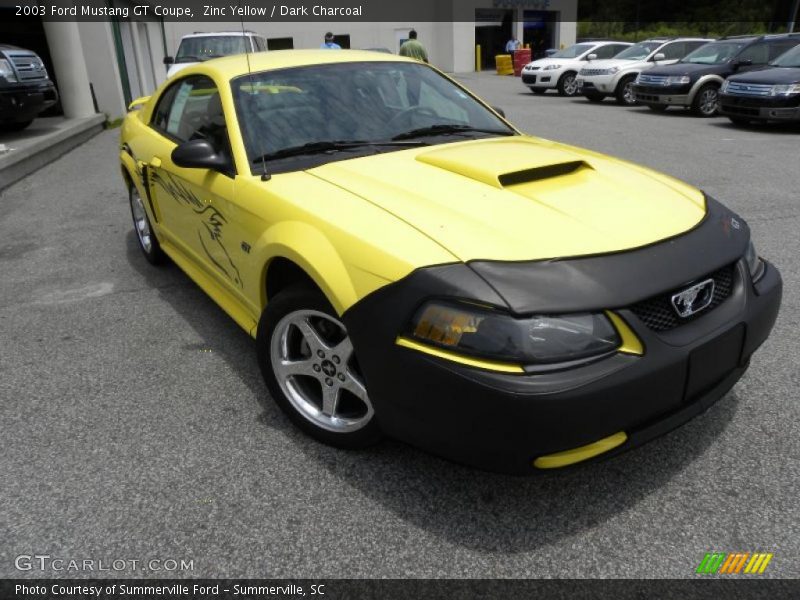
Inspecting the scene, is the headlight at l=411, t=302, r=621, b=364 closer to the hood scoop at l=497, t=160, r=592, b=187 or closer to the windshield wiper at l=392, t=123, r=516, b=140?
the hood scoop at l=497, t=160, r=592, b=187

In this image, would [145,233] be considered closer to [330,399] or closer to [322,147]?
[322,147]

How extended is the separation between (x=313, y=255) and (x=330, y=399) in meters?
0.62

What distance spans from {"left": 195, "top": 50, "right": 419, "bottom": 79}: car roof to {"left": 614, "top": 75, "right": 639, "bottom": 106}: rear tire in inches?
530

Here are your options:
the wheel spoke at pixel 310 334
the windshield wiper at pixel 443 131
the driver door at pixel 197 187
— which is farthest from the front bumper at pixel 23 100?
the wheel spoke at pixel 310 334

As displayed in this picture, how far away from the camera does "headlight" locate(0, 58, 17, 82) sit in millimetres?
8953

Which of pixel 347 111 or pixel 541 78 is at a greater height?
pixel 347 111

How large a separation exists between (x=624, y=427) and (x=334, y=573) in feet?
3.38

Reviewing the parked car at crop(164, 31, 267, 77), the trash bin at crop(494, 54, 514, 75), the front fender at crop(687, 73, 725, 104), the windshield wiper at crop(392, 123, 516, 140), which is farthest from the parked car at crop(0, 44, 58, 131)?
the trash bin at crop(494, 54, 514, 75)

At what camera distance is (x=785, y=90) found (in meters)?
10.2

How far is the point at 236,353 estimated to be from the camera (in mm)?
3404

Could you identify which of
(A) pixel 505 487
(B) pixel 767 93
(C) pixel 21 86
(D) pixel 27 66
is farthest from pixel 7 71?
(B) pixel 767 93

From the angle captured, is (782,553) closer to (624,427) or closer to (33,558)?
(624,427)

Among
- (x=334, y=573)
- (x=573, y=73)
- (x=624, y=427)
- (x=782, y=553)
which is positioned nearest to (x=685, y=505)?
(x=782, y=553)

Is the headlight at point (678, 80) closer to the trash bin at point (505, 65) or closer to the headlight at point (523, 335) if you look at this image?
the headlight at point (523, 335)
